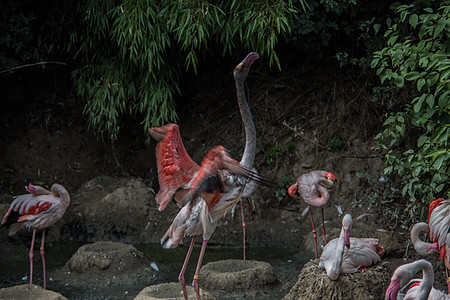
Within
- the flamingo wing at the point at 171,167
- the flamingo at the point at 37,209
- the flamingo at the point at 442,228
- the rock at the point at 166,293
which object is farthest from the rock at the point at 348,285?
the flamingo at the point at 37,209

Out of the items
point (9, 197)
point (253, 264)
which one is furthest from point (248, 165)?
point (9, 197)

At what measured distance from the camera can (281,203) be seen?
6512 mm

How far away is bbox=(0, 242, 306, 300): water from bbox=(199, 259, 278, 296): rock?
0.35 ft

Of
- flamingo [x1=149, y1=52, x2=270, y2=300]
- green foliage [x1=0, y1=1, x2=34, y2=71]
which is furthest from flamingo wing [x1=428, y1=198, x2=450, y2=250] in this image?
green foliage [x1=0, y1=1, x2=34, y2=71]

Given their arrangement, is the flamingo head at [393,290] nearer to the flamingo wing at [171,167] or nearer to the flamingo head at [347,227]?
the flamingo head at [347,227]

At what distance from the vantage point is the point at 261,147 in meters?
6.86

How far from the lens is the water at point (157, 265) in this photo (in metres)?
4.63

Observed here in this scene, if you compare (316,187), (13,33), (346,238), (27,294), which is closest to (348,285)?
(346,238)

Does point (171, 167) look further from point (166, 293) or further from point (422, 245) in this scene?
point (422, 245)

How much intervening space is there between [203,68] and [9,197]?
10.2ft

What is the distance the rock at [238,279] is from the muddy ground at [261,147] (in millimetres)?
465

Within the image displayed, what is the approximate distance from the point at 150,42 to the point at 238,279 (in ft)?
9.54

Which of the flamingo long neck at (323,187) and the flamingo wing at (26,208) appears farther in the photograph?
the flamingo long neck at (323,187)

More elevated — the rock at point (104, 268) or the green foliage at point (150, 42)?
the green foliage at point (150, 42)
